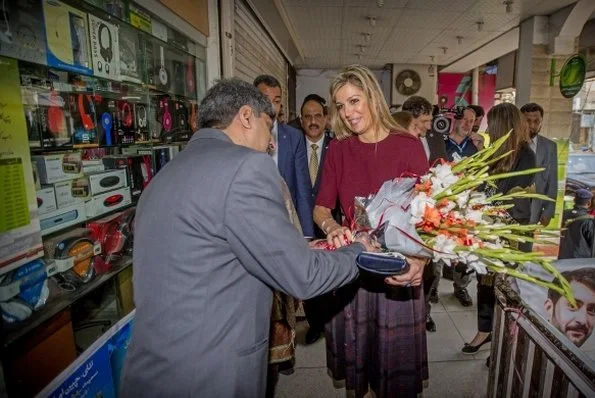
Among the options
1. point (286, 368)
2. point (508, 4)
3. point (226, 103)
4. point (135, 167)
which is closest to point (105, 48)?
point (135, 167)

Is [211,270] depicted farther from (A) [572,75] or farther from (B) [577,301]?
(A) [572,75]

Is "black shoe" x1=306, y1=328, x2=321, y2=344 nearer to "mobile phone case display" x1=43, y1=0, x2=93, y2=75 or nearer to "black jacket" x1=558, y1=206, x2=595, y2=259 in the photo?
"mobile phone case display" x1=43, y1=0, x2=93, y2=75

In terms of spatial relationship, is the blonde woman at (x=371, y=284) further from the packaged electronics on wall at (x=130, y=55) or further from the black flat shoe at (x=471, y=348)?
the packaged electronics on wall at (x=130, y=55)

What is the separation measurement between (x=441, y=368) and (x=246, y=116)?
7.48ft

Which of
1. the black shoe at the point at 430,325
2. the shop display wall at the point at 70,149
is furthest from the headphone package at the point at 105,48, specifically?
the black shoe at the point at 430,325

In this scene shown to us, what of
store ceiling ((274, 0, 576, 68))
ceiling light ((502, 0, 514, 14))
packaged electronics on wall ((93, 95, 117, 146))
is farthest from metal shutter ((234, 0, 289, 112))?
ceiling light ((502, 0, 514, 14))

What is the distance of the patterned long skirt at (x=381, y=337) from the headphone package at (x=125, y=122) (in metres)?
1.48

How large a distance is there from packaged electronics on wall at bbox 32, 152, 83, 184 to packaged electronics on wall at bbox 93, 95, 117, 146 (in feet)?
Result: 0.68

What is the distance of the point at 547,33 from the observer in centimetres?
591

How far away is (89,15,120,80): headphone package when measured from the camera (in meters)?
1.83

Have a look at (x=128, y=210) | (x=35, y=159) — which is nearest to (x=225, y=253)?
(x=35, y=159)

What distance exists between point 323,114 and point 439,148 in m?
1.10

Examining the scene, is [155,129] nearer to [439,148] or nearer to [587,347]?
[439,148]

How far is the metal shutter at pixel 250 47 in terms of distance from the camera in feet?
13.8
